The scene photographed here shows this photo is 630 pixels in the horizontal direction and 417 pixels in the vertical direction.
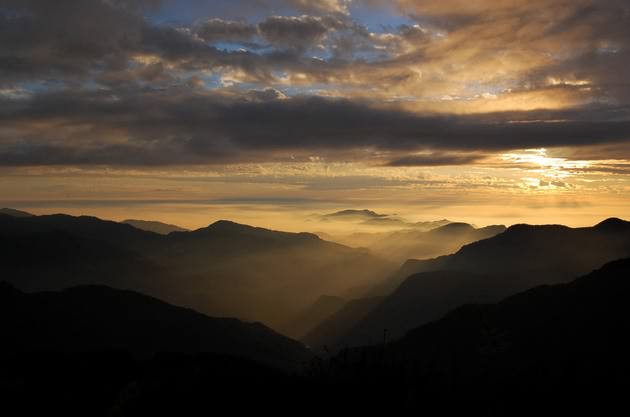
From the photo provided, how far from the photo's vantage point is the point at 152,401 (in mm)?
23531

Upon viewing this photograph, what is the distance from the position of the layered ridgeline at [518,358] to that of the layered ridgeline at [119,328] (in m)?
42.7

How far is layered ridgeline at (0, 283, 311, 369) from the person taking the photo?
115 meters

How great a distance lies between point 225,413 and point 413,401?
303 inches

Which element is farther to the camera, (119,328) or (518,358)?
(119,328)

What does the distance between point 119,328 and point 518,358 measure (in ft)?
313

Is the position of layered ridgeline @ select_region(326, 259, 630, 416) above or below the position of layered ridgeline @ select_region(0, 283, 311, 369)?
above

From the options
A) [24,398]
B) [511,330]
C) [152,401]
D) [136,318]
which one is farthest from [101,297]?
[152,401]

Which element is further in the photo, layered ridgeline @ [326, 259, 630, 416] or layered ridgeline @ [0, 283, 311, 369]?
layered ridgeline @ [0, 283, 311, 369]

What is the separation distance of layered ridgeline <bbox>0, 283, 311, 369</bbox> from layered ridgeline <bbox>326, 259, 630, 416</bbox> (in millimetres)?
42668

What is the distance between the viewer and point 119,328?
423 ft

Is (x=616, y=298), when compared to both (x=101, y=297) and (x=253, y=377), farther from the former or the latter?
(x=101, y=297)

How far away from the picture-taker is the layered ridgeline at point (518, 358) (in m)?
22.2

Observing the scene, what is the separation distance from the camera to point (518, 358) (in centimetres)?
8031

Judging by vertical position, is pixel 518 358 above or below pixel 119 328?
above
